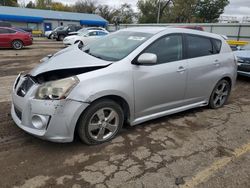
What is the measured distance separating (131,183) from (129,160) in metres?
0.47

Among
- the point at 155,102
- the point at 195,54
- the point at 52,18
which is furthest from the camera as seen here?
the point at 52,18

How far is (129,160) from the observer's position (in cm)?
326

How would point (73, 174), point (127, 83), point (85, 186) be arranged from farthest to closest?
point (127, 83)
point (73, 174)
point (85, 186)

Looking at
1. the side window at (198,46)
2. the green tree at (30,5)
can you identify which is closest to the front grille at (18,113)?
the side window at (198,46)

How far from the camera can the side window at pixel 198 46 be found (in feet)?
14.7

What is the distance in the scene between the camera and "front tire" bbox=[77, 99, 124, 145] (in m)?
3.35

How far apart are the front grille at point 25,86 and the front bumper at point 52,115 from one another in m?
0.11

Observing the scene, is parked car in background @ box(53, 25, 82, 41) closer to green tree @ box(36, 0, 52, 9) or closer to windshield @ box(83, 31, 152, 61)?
windshield @ box(83, 31, 152, 61)

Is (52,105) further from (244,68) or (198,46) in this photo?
(244,68)

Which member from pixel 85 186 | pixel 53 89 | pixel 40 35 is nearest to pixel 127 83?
pixel 53 89

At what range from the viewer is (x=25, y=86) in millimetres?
3471

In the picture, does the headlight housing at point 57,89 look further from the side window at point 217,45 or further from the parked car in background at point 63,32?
the parked car in background at point 63,32

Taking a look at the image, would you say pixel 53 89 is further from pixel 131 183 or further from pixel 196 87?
pixel 196 87

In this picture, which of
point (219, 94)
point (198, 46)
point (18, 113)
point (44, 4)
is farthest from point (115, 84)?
point (44, 4)
